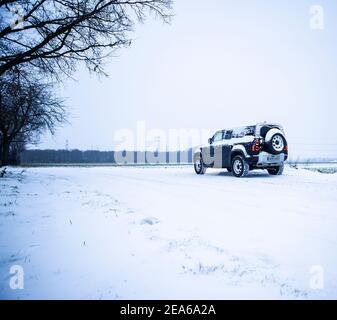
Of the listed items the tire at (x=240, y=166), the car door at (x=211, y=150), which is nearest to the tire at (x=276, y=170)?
the tire at (x=240, y=166)

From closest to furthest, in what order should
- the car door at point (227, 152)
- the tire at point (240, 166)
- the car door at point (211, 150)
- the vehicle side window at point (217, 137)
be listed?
the tire at point (240, 166), the car door at point (227, 152), the car door at point (211, 150), the vehicle side window at point (217, 137)

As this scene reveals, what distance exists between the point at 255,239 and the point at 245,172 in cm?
828

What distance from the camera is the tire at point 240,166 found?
11391 millimetres

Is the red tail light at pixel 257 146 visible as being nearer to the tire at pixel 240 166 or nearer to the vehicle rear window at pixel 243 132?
the vehicle rear window at pixel 243 132

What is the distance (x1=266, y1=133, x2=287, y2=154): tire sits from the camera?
10953mm

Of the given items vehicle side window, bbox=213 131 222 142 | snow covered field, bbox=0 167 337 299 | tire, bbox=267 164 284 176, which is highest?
vehicle side window, bbox=213 131 222 142

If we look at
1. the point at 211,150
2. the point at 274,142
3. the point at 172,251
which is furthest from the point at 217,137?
the point at 172,251

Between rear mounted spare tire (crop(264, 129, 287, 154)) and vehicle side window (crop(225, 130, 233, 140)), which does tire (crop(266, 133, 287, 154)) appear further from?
vehicle side window (crop(225, 130, 233, 140))

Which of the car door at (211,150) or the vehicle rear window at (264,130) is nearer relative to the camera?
the vehicle rear window at (264,130)

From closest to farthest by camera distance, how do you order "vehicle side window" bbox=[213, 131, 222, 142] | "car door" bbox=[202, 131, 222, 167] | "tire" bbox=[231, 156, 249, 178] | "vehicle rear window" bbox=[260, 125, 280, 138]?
"vehicle rear window" bbox=[260, 125, 280, 138] < "tire" bbox=[231, 156, 249, 178] < "car door" bbox=[202, 131, 222, 167] < "vehicle side window" bbox=[213, 131, 222, 142]

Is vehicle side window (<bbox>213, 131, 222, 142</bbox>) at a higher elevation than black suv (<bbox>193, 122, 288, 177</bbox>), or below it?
higher

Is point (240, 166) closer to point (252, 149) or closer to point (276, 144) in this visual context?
point (252, 149)

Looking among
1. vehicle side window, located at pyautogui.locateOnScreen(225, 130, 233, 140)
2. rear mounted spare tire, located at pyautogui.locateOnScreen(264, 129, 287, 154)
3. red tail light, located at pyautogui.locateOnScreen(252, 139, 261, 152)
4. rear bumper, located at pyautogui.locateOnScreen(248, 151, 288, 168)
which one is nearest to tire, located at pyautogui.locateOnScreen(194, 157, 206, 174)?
vehicle side window, located at pyautogui.locateOnScreen(225, 130, 233, 140)
